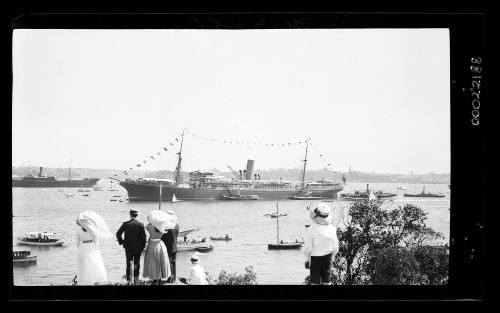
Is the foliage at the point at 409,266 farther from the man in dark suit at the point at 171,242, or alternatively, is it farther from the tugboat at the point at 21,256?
the tugboat at the point at 21,256

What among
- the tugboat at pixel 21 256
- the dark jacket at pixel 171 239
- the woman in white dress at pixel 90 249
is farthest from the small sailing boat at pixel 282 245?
the tugboat at pixel 21 256

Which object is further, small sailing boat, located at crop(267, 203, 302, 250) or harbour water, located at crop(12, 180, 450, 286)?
small sailing boat, located at crop(267, 203, 302, 250)

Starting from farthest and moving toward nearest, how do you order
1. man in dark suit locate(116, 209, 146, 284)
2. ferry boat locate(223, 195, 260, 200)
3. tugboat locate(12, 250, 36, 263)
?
ferry boat locate(223, 195, 260, 200) → man in dark suit locate(116, 209, 146, 284) → tugboat locate(12, 250, 36, 263)

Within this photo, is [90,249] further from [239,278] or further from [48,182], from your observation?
[239,278]

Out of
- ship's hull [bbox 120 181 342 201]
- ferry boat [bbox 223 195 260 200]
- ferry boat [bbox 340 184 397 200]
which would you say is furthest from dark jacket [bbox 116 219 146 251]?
ferry boat [bbox 340 184 397 200]

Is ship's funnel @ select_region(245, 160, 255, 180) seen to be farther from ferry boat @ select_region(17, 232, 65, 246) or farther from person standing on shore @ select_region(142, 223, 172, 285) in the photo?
ferry boat @ select_region(17, 232, 65, 246)
